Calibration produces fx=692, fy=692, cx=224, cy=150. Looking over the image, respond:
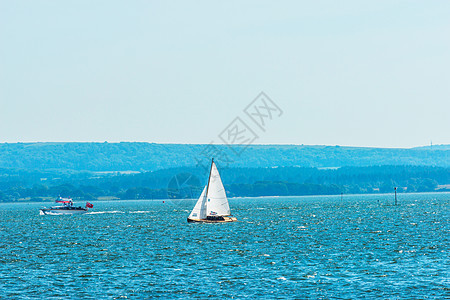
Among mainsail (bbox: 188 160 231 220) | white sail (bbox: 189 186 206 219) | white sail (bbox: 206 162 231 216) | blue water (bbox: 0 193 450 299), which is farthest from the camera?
white sail (bbox: 189 186 206 219)

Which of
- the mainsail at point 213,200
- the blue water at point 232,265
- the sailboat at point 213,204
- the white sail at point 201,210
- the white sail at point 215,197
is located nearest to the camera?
the blue water at point 232,265

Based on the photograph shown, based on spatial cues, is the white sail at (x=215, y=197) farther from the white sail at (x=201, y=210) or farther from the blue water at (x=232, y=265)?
the blue water at (x=232, y=265)

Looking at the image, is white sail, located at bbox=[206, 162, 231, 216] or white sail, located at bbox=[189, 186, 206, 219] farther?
white sail, located at bbox=[189, 186, 206, 219]

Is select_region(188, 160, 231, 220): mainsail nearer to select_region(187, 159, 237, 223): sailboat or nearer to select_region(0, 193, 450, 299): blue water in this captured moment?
select_region(187, 159, 237, 223): sailboat

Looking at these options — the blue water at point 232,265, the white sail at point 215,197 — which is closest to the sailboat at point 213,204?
the white sail at point 215,197

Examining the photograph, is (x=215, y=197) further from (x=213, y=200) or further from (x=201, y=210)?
(x=201, y=210)

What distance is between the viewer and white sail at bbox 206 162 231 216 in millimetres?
136125

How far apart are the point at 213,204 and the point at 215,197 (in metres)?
2.58

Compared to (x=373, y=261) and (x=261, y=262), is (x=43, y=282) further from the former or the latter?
(x=373, y=261)

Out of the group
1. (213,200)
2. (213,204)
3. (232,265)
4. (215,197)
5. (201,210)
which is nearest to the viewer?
(232,265)

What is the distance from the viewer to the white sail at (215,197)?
136 meters

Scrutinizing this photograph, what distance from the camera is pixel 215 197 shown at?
13938 centimetres

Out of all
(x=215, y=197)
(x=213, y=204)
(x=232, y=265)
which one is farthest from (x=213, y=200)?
(x=232, y=265)

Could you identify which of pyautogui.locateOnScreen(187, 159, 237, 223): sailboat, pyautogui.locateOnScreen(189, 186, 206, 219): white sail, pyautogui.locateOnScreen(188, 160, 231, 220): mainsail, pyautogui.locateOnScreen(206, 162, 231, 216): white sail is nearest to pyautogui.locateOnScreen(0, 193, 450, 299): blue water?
pyautogui.locateOnScreen(206, 162, 231, 216): white sail
